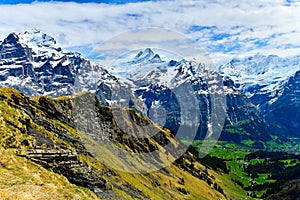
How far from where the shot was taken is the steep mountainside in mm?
62469

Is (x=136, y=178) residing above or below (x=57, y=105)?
below

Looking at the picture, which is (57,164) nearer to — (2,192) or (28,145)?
(28,145)

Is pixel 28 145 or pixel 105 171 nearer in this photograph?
pixel 28 145

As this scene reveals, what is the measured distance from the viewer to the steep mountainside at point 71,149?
205 feet

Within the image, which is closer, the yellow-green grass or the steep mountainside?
the yellow-green grass

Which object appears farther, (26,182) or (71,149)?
(71,149)

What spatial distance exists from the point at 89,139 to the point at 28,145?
81438mm

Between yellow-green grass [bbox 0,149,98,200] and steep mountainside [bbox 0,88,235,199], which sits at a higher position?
yellow-green grass [bbox 0,149,98,200]

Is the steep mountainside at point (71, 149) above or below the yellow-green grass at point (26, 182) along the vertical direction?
below

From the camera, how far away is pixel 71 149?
84312 millimetres

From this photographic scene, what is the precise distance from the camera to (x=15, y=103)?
373 ft

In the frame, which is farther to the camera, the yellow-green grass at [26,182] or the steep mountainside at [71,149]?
the steep mountainside at [71,149]

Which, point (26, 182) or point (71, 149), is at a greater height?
point (26, 182)

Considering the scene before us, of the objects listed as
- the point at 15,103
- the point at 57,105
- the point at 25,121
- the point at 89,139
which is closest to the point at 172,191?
the point at 89,139
